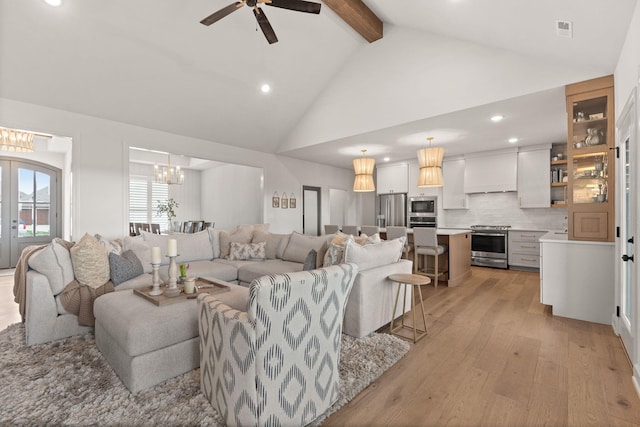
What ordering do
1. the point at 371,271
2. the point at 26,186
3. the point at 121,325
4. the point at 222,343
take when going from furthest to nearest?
the point at 26,186
the point at 371,271
the point at 121,325
the point at 222,343

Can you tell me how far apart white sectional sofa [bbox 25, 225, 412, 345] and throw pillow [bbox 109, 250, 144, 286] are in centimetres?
6

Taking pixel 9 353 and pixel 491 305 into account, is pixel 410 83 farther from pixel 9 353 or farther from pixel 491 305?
pixel 9 353

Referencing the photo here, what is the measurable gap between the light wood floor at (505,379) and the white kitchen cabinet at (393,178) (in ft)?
15.9

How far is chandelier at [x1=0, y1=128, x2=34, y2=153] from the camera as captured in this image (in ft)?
14.4

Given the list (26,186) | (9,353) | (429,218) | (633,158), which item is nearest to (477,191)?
(429,218)

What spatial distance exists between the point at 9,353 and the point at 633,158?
5.20 meters

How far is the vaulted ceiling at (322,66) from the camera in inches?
121

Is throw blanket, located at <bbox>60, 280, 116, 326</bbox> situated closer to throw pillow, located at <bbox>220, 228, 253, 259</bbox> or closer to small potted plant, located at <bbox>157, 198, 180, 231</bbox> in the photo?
throw pillow, located at <bbox>220, 228, 253, 259</bbox>

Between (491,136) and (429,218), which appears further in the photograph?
(429,218)

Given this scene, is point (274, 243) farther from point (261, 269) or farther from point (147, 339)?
point (147, 339)

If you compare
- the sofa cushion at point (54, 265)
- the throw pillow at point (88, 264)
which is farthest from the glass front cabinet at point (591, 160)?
the sofa cushion at point (54, 265)

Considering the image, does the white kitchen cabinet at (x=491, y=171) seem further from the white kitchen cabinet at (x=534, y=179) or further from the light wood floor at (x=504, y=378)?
the light wood floor at (x=504, y=378)

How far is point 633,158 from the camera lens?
2273mm

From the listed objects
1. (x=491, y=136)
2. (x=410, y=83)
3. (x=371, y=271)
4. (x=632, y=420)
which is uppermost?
(x=410, y=83)
